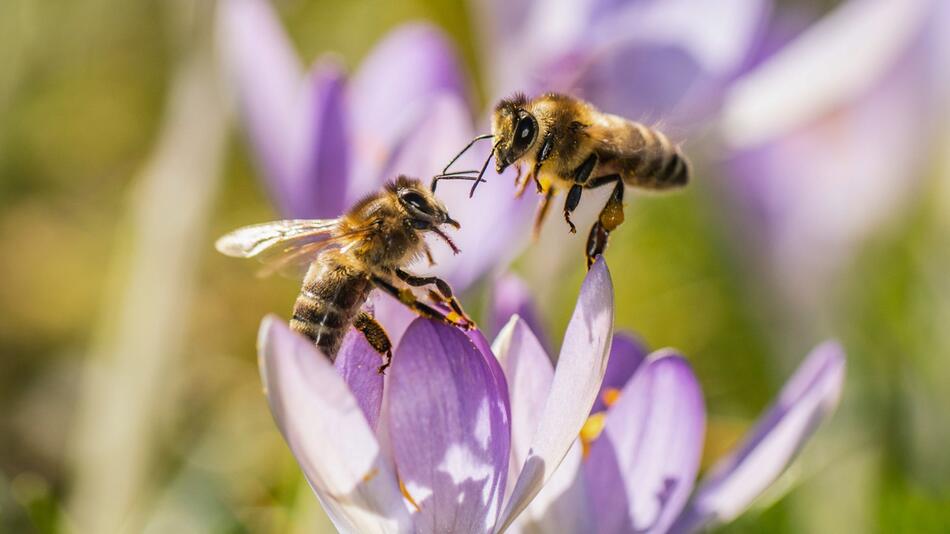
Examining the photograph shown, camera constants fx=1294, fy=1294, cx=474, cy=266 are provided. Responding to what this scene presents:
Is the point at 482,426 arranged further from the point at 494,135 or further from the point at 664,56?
the point at 664,56

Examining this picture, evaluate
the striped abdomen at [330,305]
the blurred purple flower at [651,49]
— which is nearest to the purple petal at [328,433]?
the striped abdomen at [330,305]

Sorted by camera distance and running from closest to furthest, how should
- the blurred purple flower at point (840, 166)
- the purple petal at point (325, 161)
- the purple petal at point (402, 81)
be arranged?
the purple petal at point (325, 161), the purple petal at point (402, 81), the blurred purple flower at point (840, 166)

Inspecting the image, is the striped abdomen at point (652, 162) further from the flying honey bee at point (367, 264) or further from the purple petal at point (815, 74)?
the purple petal at point (815, 74)

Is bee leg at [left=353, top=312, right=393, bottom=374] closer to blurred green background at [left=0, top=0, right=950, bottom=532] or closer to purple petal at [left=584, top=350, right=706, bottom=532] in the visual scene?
purple petal at [left=584, top=350, right=706, bottom=532]

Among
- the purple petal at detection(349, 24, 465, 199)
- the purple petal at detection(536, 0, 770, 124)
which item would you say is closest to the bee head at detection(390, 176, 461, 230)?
the purple petal at detection(349, 24, 465, 199)

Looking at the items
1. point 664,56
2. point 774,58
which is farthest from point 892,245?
point 664,56

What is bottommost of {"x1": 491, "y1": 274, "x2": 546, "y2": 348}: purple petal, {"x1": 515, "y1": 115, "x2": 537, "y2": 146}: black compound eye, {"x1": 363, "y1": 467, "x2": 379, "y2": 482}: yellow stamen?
{"x1": 363, "y1": 467, "x2": 379, "y2": 482}: yellow stamen
